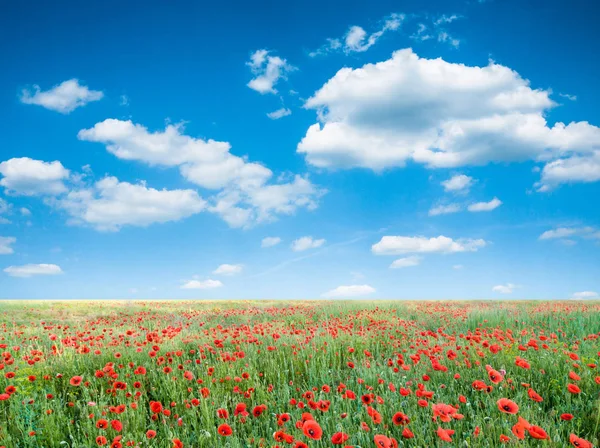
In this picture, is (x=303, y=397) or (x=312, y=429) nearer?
(x=312, y=429)

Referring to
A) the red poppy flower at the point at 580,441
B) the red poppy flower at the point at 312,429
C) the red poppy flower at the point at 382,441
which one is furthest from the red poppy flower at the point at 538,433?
the red poppy flower at the point at 312,429

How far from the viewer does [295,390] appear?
5352 mm

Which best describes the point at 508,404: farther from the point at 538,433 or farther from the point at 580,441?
the point at 538,433

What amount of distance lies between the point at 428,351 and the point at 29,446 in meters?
5.04

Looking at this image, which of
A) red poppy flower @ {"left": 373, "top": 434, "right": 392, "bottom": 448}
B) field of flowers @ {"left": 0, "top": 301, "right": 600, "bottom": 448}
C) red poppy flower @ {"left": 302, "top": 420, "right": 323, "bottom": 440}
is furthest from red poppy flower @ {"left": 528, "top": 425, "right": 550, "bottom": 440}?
red poppy flower @ {"left": 302, "top": 420, "right": 323, "bottom": 440}

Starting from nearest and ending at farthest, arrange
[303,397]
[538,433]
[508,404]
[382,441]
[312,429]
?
[538,433]
[382,441]
[312,429]
[508,404]
[303,397]

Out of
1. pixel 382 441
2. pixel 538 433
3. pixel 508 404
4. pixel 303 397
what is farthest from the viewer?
pixel 303 397

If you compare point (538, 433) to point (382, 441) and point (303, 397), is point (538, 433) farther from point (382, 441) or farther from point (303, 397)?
point (303, 397)

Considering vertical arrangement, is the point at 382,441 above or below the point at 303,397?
above

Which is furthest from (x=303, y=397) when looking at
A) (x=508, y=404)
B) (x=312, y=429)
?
(x=508, y=404)

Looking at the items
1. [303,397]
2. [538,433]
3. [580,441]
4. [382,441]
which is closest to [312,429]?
[382,441]

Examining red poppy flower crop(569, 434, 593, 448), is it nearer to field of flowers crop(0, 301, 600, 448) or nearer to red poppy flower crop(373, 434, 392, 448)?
field of flowers crop(0, 301, 600, 448)

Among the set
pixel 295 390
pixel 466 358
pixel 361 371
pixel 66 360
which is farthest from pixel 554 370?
pixel 66 360

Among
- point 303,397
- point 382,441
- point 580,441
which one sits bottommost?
point 303,397
